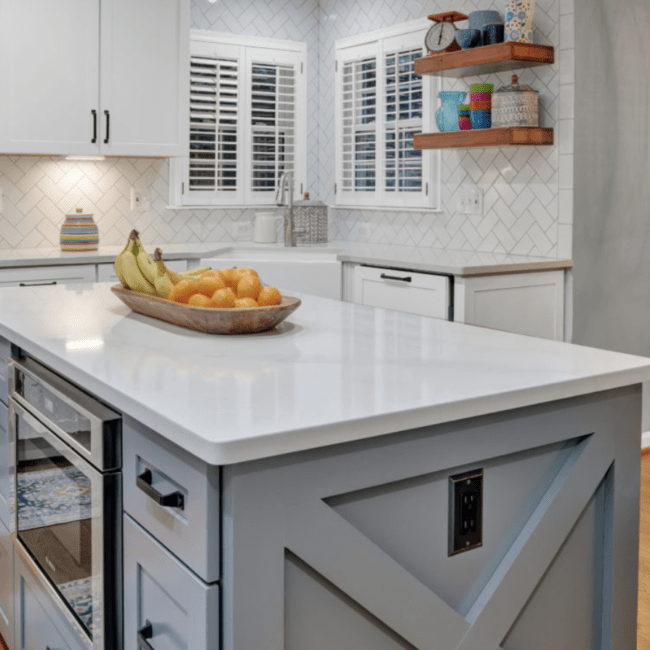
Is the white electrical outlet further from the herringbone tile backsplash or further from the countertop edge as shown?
the countertop edge

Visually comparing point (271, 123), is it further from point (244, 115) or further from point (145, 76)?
point (145, 76)

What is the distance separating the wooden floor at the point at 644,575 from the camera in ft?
8.26

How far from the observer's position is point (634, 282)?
4.05 meters

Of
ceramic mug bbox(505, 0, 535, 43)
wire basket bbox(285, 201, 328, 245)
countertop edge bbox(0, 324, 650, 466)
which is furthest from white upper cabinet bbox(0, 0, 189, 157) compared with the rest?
countertop edge bbox(0, 324, 650, 466)

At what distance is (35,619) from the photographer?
2027mm

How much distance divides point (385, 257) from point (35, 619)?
2566mm

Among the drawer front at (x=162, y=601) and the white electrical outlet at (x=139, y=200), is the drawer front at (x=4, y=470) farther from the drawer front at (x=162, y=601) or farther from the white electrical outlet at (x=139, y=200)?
the white electrical outlet at (x=139, y=200)

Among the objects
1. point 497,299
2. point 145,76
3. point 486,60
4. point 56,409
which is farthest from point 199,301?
point 145,76

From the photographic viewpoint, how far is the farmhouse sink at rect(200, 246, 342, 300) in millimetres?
4422

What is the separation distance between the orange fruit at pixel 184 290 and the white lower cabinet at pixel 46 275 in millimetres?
2102

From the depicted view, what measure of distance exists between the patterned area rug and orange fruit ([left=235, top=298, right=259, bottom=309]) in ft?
1.84

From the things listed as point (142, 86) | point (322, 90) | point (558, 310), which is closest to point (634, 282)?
point (558, 310)

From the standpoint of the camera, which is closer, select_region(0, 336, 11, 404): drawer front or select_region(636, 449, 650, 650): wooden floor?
select_region(0, 336, 11, 404): drawer front

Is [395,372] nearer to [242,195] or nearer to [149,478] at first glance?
[149,478]
